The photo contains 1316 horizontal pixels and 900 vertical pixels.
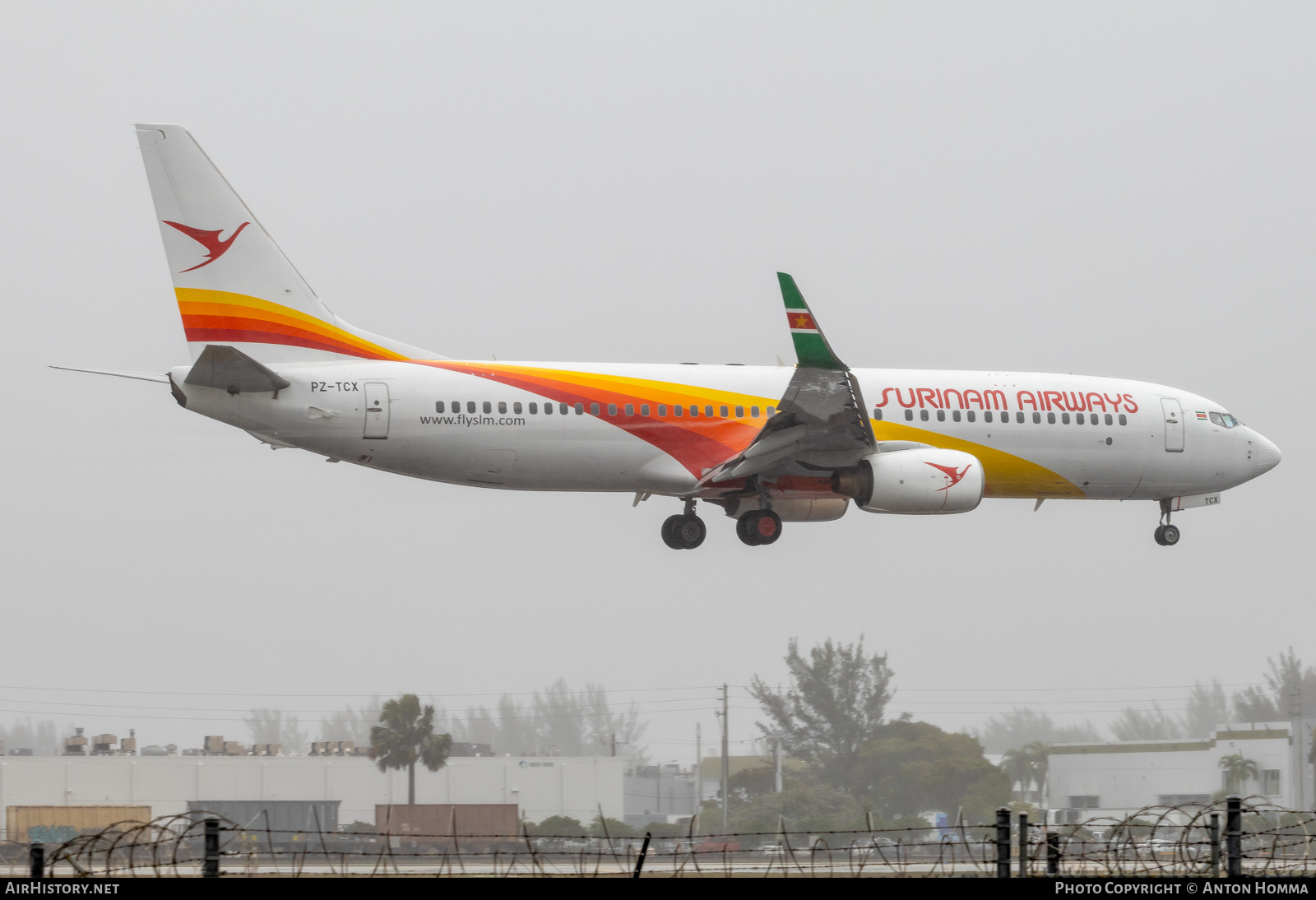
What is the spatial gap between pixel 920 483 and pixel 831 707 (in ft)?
20.3

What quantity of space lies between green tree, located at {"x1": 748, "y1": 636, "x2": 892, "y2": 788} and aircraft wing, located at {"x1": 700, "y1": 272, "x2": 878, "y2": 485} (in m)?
5.37

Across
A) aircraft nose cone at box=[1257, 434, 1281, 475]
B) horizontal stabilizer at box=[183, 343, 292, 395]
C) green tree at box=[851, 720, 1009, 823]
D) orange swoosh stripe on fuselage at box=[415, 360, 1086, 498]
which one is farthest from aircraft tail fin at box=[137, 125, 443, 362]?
aircraft nose cone at box=[1257, 434, 1281, 475]

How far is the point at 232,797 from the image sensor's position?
30688mm

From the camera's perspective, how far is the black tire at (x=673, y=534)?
33000mm

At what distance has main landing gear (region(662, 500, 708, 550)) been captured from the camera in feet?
108

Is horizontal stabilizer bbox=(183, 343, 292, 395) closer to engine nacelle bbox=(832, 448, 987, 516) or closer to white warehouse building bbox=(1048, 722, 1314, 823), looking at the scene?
engine nacelle bbox=(832, 448, 987, 516)

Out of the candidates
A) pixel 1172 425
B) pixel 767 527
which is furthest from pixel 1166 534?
pixel 767 527

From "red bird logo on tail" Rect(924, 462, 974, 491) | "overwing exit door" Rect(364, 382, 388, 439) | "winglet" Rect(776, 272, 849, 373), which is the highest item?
"winglet" Rect(776, 272, 849, 373)

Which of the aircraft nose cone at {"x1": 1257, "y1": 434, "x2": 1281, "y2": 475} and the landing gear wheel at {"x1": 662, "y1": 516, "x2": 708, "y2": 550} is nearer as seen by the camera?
the landing gear wheel at {"x1": 662, "y1": 516, "x2": 708, "y2": 550}

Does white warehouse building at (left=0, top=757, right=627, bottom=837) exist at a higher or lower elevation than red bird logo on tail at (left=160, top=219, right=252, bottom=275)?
lower

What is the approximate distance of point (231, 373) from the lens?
27.1 m

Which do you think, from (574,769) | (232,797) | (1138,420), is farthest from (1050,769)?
(232,797)

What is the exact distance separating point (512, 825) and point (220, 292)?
430 inches
